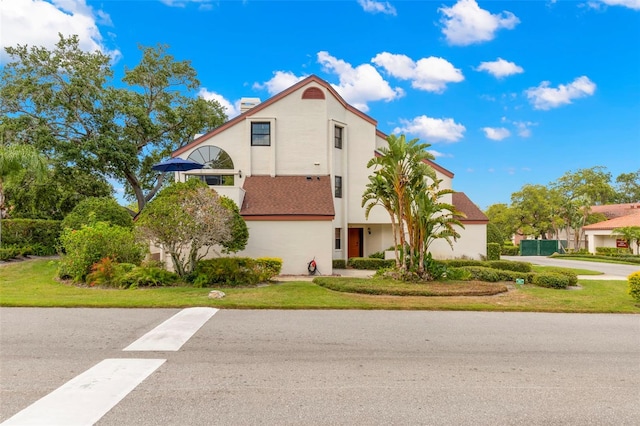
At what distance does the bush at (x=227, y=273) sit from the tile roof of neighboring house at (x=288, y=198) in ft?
12.4

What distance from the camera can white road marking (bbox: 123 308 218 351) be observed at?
19.9 feet

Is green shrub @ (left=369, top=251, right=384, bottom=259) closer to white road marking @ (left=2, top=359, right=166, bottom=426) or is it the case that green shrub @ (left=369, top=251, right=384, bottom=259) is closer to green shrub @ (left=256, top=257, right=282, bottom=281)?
green shrub @ (left=256, top=257, right=282, bottom=281)

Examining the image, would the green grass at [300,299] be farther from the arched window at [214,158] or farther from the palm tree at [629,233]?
the palm tree at [629,233]

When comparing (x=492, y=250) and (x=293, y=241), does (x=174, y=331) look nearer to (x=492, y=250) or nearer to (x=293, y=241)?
(x=293, y=241)

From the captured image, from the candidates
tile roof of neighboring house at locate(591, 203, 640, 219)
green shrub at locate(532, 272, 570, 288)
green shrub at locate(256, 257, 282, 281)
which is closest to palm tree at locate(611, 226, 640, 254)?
tile roof of neighboring house at locate(591, 203, 640, 219)

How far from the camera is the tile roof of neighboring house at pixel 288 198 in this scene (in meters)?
16.6

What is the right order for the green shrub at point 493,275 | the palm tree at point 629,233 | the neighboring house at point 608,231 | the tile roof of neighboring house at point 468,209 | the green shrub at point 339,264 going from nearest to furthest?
1. the green shrub at point 493,275
2. the green shrub at point 339,264
3. the tile roof of neighboring house at point 468,209
4. the palm tree at point 629,233
5. the neighboring house at point 608,231

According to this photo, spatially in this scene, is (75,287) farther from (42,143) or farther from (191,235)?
(42,143)

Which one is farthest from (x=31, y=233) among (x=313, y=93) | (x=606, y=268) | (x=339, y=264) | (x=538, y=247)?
(x=538, y=247)

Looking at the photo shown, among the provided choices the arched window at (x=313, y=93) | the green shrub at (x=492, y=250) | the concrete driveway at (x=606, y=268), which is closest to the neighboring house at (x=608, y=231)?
the concrete driveway at (x=606, y=268)

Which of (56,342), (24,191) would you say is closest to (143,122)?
(24,191)

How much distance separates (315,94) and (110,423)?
18955 millimetres

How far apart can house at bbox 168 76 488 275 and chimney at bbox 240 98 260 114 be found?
84 mm

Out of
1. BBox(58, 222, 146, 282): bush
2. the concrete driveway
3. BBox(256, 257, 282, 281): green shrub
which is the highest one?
BBox(58, 222, 146, 282): bush
